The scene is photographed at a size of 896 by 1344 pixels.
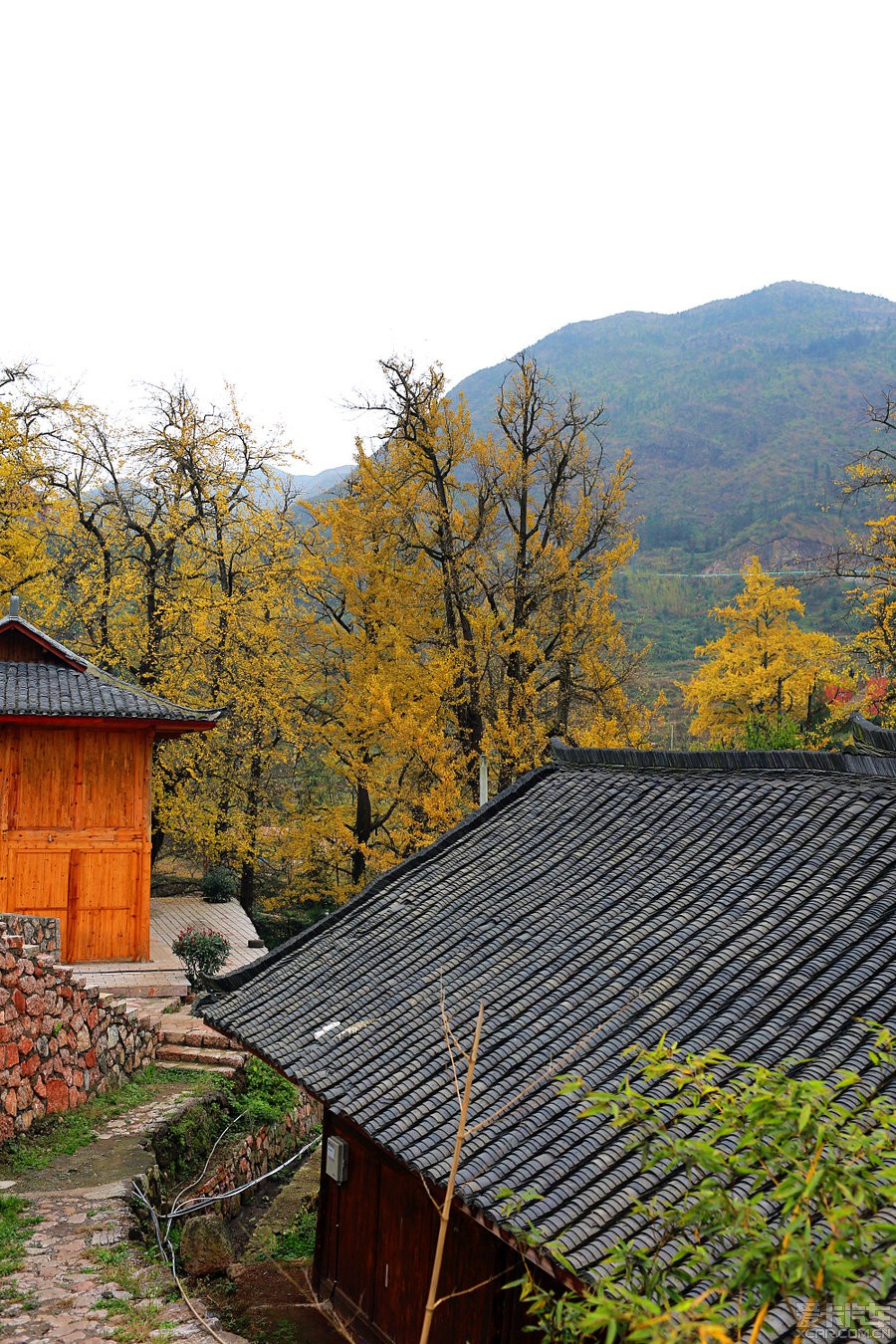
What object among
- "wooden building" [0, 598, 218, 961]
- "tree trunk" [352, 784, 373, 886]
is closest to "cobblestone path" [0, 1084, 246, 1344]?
"wooden building" [0, 598, 218, 961]

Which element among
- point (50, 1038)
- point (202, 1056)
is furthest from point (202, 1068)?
point (50, 1038)

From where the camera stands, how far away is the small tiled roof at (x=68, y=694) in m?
15.2

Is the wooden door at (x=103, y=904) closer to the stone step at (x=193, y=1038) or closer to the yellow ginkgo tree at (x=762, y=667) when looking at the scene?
the stone step at (x=193, y=1038)

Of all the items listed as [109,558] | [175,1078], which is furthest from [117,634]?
[175,1078]

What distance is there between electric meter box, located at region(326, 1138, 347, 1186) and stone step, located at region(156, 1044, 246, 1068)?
537 cm

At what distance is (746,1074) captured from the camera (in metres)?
5.75

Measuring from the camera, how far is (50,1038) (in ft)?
39.2

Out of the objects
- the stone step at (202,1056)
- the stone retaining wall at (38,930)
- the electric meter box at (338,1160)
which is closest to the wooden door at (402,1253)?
the electric meter box at (338,1160)

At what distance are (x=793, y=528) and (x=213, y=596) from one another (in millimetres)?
72203

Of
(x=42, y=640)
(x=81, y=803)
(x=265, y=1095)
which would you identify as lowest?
(x=265, y=1095)

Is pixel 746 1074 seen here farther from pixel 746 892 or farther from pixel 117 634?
pixel 117 634

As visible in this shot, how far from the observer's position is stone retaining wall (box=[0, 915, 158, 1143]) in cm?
1133

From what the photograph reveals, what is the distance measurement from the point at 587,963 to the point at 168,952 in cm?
1161

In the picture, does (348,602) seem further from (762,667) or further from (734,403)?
(734,403)
